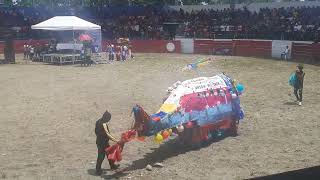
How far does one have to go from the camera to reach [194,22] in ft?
147

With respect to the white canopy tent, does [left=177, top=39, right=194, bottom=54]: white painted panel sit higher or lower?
lower

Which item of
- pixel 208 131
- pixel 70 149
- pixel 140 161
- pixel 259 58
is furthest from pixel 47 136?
pixel 259 58

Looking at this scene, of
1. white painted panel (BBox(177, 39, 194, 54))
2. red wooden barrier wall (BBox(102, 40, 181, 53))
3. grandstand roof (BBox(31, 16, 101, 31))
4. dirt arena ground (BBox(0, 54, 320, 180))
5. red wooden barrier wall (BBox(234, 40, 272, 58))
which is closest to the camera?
dirt arena ground (BBox(0, 54, 320, 180))

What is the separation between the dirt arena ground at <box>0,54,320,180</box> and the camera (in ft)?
31.6

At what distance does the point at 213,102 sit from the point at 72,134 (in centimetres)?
395

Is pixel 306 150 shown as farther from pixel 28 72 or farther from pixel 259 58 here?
pixel 259 58

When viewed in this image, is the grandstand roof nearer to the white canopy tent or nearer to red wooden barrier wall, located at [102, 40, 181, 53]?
the white canopy tent

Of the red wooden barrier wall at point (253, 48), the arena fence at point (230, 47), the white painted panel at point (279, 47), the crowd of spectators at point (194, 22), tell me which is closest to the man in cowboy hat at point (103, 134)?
the arena fence at point (230, 47)

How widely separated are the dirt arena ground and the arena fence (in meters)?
8.39

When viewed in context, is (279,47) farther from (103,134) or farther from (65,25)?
(103,134)

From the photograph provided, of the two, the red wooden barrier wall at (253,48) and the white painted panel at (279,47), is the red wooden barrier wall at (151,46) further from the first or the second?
the white painted panel at (279,47)

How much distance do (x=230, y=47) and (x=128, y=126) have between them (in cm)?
2627

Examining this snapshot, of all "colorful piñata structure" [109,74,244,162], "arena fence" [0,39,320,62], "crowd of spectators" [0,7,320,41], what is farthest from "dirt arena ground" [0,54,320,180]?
"crowd of spectators" [0,7,320,41]

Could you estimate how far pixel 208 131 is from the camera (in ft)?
36.6
